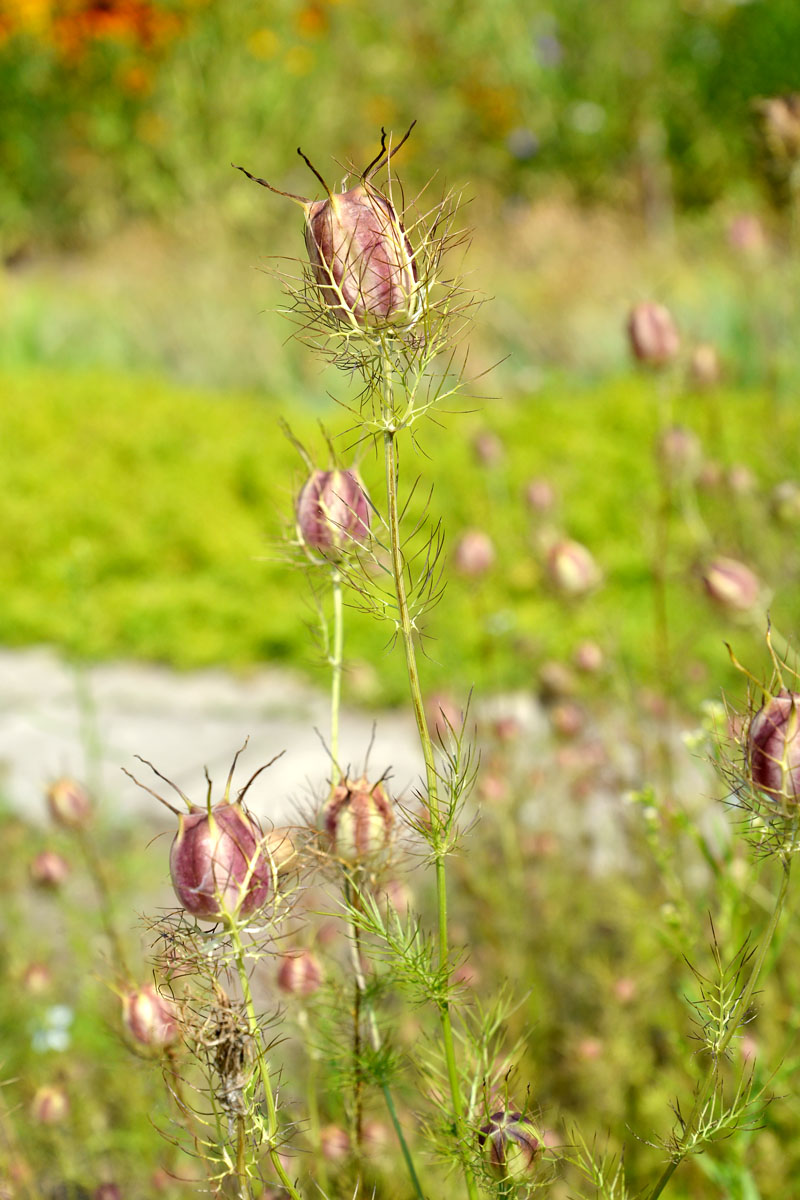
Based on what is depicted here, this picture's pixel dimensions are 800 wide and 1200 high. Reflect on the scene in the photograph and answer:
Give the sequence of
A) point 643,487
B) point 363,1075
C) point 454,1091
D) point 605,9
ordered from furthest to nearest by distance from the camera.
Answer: point 605,9
point 643,487
point 363,1075
point 454,1091

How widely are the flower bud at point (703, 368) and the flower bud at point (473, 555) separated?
1.81 ft

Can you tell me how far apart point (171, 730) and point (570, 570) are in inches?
72.2

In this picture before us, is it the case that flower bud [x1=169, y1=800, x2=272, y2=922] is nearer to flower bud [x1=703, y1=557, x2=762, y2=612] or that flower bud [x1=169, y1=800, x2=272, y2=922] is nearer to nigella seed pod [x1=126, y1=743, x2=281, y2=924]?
nigella seed pod [x1=126, y1=743, x2=281, y2=924]

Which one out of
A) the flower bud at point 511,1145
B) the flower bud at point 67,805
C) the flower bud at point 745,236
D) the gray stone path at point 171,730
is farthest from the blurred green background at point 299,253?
the flower bud at point 511,1145

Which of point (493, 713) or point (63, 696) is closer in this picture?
point (493, 713)

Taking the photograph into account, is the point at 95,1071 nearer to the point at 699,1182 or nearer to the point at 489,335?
the point at 699,1182

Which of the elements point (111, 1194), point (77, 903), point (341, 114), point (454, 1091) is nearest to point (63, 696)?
point (77, 903)

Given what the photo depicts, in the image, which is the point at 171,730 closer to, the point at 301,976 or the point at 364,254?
the point at 301,976

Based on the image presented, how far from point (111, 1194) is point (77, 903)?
1.47 meters

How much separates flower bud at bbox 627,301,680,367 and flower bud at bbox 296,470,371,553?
870 mm

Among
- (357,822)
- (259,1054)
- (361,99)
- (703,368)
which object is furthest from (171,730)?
(361,99)

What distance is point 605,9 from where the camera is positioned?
9.77m

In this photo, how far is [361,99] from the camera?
10.3 meters

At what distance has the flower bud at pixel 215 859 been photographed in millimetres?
635
